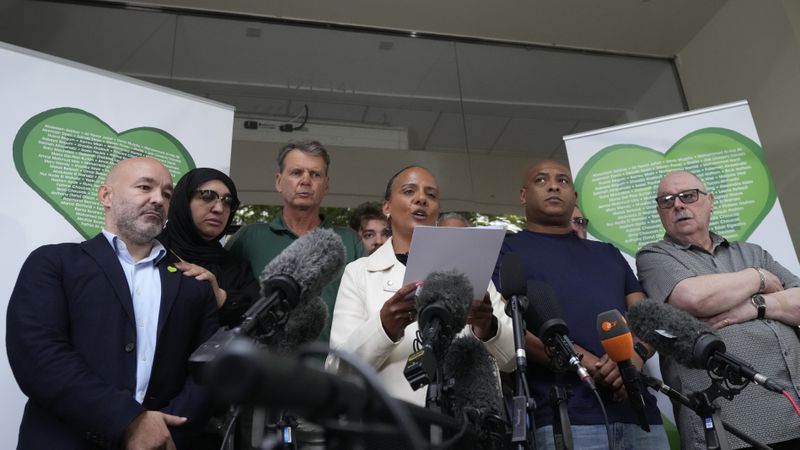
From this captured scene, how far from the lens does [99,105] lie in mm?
3742

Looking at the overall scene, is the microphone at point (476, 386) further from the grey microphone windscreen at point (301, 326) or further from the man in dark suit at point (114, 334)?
the man in dark suit at point (114, 334)

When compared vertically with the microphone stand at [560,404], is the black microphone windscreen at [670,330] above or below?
above

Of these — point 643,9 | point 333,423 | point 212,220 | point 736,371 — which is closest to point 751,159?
point 643,9

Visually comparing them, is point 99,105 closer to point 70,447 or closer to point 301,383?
point 70,447

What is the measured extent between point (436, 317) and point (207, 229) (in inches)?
71.9

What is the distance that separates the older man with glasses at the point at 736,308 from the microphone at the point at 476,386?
120 cm

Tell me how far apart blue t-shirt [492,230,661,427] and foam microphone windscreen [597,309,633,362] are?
398 mm

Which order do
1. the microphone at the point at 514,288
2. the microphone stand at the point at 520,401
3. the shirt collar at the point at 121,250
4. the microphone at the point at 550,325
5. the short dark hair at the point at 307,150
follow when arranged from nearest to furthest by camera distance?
the microphone stand at the point at 520,401
the microphone at the point at 550,325
the microphone at the point at 514,288
the shirt collar at the point at 121,250
the short dark hair at the point at 307,150

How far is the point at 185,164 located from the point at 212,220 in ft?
2.78

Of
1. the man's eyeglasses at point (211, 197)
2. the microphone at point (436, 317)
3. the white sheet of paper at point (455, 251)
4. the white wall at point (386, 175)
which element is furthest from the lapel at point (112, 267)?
the white wall at point (386, 175)

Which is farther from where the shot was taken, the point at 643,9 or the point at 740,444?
the point at 643,9

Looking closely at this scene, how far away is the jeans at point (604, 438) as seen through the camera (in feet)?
8.20

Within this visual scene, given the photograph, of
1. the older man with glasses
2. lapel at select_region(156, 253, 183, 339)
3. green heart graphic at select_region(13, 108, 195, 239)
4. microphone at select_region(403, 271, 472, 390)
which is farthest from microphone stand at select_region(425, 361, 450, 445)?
green heart graphic at select_region(13, 108, 195, 239)

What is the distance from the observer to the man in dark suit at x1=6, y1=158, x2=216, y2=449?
2107mm
